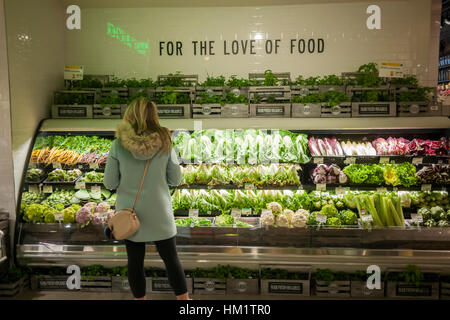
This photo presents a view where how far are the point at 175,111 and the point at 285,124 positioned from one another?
4.31ft

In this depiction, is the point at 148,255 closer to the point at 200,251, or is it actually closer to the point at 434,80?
the point at 200,251

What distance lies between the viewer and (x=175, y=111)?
4.45m

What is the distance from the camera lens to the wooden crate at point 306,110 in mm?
4320

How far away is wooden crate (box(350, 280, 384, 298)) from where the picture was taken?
3898mm

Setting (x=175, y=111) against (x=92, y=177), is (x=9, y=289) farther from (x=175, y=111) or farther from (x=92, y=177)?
(x=175, y=111)

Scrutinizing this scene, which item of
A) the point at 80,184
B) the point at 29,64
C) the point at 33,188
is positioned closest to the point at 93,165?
the point at 80,184

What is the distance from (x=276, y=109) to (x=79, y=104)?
242 centimetres

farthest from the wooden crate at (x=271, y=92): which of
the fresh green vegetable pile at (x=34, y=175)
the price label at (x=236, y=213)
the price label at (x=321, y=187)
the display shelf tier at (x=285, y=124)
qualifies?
the fresh green vegetable pile at (x=34, y=175)

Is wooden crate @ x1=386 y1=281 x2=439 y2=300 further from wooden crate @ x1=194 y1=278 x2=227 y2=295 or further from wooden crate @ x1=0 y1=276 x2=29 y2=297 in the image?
wooden crate @ x1=0 y1=276 x2=29 y2=297

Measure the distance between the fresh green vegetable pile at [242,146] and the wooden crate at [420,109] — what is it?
1.16m

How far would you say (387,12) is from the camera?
5023 millimetres
